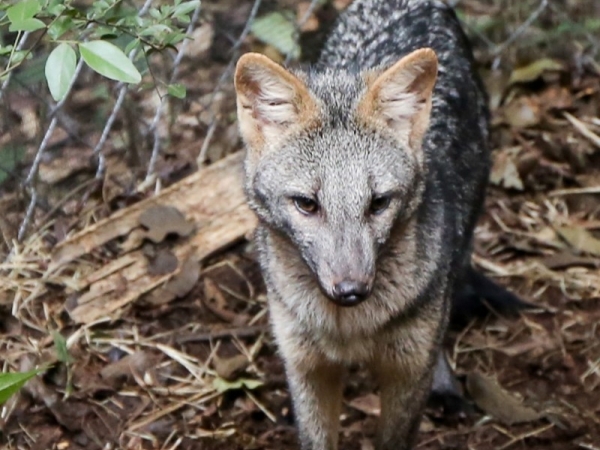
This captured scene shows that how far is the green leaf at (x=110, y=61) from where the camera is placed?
2605 millimetres

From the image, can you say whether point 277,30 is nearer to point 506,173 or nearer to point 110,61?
point 506,173

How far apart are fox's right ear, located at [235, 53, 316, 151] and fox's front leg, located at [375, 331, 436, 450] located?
Answer: 89 centimetres

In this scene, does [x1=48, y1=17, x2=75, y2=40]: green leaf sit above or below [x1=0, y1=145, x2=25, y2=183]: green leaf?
above

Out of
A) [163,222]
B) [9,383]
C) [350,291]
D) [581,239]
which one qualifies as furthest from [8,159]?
[581,239]

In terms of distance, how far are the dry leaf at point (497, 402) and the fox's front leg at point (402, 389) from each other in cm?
66

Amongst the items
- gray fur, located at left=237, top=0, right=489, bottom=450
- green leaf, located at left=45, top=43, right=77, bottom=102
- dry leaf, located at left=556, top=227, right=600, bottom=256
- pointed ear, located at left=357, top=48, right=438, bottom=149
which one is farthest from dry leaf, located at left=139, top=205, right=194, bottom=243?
green leaf, located at left=45, top=43, right=77, bottom=102

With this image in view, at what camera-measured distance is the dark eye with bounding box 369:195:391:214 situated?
346 cm

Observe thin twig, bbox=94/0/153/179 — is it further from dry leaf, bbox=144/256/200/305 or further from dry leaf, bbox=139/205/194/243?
dry leaf, bbox=144/256/200/305

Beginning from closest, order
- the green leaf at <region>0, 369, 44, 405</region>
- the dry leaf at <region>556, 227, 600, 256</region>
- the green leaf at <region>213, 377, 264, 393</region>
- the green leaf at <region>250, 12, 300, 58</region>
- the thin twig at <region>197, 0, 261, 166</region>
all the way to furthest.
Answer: the green leaf at <region>0, 369, 44, 405</region> → the green leaf at <region>213, 377, 264, 393</region> → the dry leaf at <region>556, 227, 600, 256</region> → the thin twig at <region>197, 0, 261, 166</region> → the green leaf at <region>250, 12, 300, 58</region>

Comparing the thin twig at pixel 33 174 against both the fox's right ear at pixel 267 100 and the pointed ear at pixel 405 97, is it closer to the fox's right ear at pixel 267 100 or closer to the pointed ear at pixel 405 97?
the fox's right ear at pixel 267 100

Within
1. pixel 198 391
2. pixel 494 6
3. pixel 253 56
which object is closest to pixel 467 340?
pixel 198 391

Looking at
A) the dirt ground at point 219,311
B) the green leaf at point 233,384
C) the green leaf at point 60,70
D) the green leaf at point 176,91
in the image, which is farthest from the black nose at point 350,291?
the green leaf at point 233,384

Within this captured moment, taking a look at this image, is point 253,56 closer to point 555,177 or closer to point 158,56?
point 158,56

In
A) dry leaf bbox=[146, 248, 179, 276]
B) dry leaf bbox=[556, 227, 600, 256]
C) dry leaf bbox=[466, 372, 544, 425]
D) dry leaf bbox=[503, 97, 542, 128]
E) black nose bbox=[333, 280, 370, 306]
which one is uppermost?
black nose bbox=[333, 280, 370, 306]
